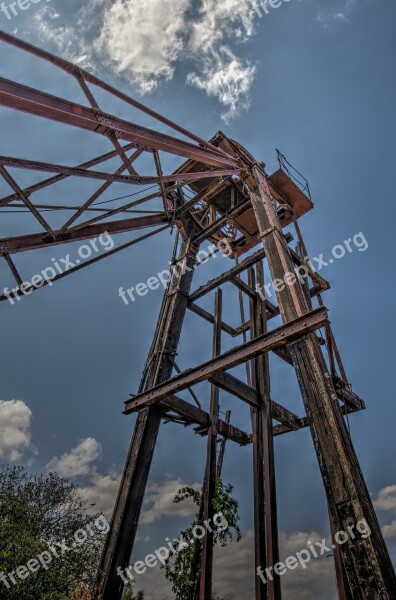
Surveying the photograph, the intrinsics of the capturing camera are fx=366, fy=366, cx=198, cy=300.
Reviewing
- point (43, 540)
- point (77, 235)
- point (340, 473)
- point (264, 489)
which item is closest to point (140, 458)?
point (264, 489)

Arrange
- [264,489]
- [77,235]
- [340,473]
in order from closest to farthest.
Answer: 1. [340,473]
2. [264,489]
3. [77,235]

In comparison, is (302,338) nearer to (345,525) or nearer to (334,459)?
(334,459)

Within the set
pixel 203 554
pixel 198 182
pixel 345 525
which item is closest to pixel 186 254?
pixel 198 182

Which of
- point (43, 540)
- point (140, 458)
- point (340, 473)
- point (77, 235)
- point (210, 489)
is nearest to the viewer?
point (340, 473)

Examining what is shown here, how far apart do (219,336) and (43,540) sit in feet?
43.6

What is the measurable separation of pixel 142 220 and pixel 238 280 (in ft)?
8.16

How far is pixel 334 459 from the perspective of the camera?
3295 millimetres

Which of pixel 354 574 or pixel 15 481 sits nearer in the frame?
pixel 354 574

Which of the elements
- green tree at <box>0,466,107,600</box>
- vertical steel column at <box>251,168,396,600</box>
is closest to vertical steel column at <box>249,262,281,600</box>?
vertical steel column at <box>251,168,396,600</box>

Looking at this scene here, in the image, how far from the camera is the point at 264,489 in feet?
18.9

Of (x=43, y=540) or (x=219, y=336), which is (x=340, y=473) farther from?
(x=43, y=540)

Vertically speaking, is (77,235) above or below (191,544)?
above

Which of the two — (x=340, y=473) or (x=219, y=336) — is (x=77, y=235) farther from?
(x=340, y=473)

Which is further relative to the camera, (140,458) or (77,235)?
(77,235)
